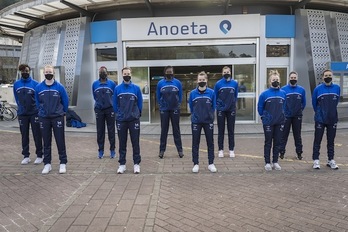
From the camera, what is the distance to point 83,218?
4.03 metres

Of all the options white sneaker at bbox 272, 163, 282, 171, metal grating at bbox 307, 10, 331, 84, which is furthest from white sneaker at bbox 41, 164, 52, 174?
metal grating at bbox 307, 10, 331, 84

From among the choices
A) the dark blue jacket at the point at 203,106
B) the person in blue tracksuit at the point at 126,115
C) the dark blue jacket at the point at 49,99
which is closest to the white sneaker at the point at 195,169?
the dark blue jacket at the point at 203,106

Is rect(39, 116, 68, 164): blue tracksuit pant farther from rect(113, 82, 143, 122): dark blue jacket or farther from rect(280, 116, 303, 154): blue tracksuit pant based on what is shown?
rect(280, 116, 303, 154): blue tracksuit pant

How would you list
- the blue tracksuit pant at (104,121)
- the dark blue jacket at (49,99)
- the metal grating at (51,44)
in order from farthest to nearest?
the metal grating at (51,44) → the blue tracksuit pant at (104,121) → the dark blue jacket at (49,99)

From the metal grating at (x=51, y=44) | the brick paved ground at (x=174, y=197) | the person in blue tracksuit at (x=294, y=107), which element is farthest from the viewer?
the metal grating at (x=51, y=44)

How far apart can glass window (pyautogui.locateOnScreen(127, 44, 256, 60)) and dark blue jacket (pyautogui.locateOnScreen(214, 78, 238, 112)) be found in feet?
18.3

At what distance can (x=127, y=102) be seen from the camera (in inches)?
236

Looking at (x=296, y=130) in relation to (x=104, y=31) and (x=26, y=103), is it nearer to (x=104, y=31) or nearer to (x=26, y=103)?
(x=26, y=103)

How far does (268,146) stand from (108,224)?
3.56 metres

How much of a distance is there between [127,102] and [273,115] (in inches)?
107

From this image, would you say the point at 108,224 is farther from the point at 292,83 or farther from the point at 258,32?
the point at 258,32

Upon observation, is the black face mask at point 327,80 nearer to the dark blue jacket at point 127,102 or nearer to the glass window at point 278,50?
the dark blue jacket at point 127,102

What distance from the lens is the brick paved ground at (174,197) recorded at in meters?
3.87

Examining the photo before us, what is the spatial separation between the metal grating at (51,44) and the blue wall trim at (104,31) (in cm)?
204
